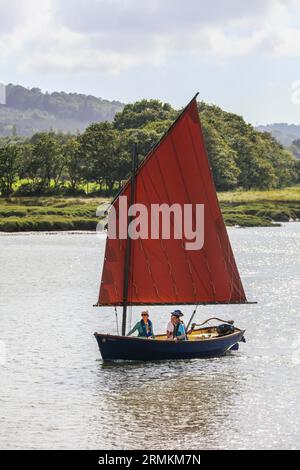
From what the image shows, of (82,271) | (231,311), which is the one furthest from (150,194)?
(82,271)

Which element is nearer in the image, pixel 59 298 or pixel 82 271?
pixel 59 298

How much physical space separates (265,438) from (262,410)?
384 cm

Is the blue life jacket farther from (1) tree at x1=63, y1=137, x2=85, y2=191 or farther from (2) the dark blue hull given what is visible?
(1) tree at x1=63, y1=137, x2=85, y2=191

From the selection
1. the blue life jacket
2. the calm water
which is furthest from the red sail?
the calm water

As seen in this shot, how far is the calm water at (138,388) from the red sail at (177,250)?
3.24 metres

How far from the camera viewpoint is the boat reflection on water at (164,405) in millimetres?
32094

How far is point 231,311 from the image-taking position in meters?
67.1

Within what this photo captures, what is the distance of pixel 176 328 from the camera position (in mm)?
42969

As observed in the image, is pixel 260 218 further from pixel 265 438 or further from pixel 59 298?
pixel 265 438

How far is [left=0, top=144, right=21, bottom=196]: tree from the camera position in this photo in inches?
6954

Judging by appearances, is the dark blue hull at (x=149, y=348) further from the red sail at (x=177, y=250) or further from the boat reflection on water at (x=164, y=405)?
the red sail at (x=177, y=250)

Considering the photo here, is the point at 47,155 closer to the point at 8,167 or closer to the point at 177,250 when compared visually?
the point at 8,167

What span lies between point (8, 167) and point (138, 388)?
14063cm

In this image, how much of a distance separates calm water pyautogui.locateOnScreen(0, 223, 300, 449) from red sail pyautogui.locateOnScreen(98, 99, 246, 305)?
10.6 feet
